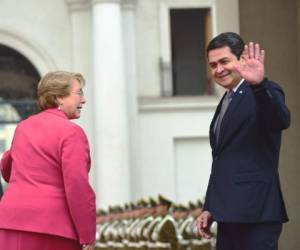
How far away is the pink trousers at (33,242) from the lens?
4871mm

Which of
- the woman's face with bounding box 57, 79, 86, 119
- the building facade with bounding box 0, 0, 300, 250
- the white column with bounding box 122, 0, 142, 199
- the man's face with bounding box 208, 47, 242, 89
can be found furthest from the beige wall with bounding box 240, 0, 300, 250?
the white column with bounding box 122, 0, 142, 199

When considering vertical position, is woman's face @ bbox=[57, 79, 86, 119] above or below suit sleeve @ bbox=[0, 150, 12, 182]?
above

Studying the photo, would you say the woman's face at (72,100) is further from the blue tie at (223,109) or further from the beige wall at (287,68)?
the beige wall at (287,68)

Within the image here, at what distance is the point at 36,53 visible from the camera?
26.0 metres

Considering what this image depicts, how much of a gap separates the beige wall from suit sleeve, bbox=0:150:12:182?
4.51 ft

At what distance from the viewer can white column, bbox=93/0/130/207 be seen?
78.4 feet

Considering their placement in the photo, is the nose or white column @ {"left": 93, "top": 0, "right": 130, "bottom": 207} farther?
white column @ {"left": 93, "top": 0, "right": 130, "bottom": 207}

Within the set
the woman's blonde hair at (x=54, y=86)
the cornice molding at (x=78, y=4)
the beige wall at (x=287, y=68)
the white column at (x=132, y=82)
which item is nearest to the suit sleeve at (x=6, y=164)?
the woman's blonde hair at (x=54, y=86)

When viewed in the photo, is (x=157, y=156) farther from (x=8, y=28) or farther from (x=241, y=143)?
(x=241, y=143)

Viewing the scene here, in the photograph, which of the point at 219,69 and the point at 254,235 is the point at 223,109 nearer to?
the point at 219,69

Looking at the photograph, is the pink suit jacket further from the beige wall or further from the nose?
the beige wall

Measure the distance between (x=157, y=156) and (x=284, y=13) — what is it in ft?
66.4

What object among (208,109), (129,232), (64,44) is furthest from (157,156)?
(129,232)

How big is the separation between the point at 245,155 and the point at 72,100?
1.03 meters
